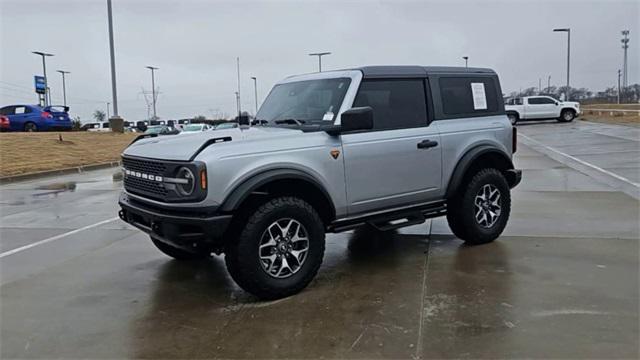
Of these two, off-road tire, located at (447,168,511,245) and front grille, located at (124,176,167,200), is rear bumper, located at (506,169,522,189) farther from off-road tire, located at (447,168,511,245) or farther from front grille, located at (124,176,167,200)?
front grille, located at (124,176,167,200)

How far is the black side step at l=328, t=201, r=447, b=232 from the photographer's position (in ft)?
17.2

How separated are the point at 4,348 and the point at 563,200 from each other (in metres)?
8.16

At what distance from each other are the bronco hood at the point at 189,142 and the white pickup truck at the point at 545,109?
34.3 m

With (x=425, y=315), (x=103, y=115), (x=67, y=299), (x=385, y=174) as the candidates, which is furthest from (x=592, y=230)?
(x=103, y=115)

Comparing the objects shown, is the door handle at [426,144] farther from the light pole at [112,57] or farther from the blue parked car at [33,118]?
the blue parked car at [33,118]

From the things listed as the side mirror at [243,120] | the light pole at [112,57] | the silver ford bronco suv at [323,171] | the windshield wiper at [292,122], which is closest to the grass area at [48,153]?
the light pole at [112,57]

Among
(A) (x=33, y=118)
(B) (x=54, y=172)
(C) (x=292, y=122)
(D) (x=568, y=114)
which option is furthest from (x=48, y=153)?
(D) (x=568, y=114)

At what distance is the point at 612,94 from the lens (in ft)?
281

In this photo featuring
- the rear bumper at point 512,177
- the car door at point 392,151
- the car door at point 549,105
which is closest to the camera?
the car door at point 392,151

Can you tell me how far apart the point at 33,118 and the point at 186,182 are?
28909mm

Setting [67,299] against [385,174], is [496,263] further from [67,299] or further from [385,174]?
[67,299]

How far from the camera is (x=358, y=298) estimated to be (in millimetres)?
4621

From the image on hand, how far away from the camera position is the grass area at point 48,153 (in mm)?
16359

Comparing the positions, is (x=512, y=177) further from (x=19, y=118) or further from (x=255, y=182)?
(x=19, y=118)
